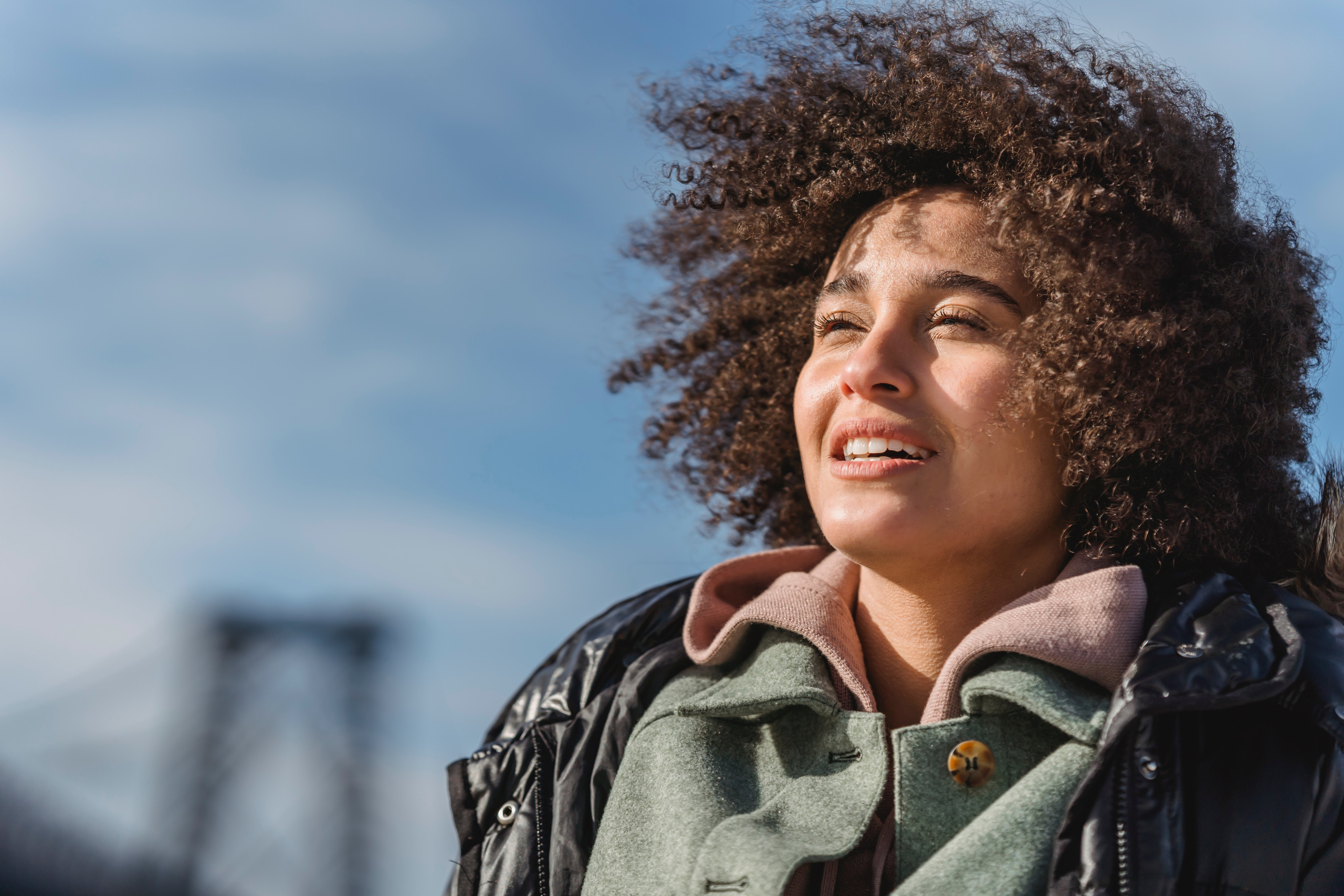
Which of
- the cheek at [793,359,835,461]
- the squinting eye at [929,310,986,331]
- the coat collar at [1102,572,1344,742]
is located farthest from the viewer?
the cheek at [793,359,835,461]

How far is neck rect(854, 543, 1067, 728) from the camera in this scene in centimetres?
279

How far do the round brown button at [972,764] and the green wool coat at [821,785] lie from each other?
15mm

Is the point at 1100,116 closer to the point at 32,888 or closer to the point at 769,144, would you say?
the point at 769,144

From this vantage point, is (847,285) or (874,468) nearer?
(874,468)

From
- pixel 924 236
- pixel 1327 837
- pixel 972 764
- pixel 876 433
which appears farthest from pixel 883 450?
pixel 1327 837

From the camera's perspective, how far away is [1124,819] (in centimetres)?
204

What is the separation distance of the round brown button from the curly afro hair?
0.73 m

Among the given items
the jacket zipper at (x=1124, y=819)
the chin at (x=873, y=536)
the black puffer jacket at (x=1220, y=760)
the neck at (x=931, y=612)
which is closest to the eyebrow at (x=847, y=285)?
the chin at (x=873, y=536)

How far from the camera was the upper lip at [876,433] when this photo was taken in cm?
265

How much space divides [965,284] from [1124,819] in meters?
1.31

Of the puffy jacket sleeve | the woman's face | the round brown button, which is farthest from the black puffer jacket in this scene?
the woman's face

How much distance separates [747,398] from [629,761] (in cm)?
154

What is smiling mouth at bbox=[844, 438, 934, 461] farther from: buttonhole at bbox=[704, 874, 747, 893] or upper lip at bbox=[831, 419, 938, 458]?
buttonhole at bbox=[704, 874, 747, 893]

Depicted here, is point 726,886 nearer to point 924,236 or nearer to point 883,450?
point 883,450
